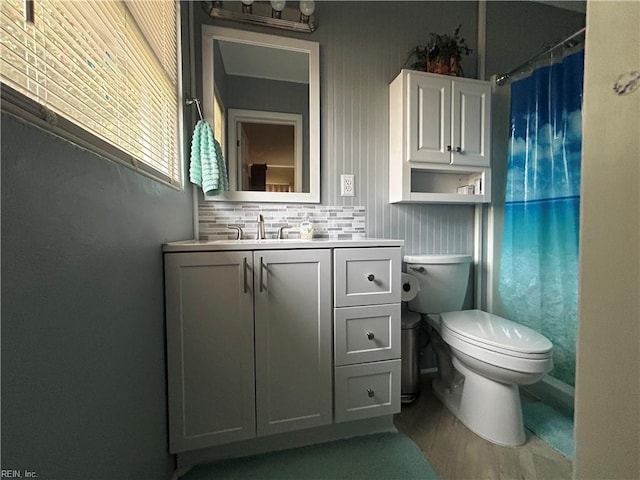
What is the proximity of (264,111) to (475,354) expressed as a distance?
1.62 m

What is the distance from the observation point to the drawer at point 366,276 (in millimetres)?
1100

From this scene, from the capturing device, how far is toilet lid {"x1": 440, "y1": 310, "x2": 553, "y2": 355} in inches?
41.3

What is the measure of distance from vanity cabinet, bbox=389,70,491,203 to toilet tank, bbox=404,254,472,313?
362 millimetres

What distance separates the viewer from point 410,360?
56.4 inches

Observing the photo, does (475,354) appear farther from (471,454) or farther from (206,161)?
(206,161)

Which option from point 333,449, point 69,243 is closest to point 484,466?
point 333,449

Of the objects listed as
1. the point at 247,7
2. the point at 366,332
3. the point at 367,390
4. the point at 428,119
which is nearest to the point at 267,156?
the point at 247,7

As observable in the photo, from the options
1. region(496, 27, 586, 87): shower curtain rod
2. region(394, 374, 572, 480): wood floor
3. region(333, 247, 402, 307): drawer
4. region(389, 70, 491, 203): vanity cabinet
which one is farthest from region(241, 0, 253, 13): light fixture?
region(394, 374, 572, 480): wood floor

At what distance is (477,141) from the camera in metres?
1.55

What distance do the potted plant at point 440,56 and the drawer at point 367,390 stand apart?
166cm

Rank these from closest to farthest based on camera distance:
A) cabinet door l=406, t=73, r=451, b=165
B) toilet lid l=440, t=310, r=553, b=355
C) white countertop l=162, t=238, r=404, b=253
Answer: white countertop l=162, t=238, r=404, b=253, toilet lid l=440, t=310, r=553, b=355, cabinet door l=406, t=73, r=451, b=165

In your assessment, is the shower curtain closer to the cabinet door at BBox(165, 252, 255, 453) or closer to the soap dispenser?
the soap dispenser

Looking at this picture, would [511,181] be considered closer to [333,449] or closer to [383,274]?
[383,274]

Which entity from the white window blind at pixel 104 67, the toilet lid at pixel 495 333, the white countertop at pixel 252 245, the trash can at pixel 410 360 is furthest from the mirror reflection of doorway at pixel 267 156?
the toilet lid at pixel 495 333
